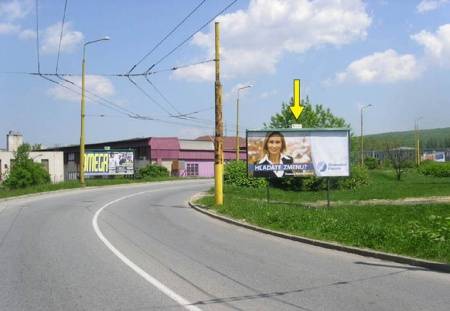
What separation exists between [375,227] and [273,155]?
10432 millimetres

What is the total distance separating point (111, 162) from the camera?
189ft

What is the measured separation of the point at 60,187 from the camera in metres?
39.7

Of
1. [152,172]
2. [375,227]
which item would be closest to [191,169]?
[152,172]

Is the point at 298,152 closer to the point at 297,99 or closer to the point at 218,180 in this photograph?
the point at 297,99

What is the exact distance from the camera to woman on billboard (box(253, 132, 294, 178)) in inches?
916

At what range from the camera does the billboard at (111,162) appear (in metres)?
57.5

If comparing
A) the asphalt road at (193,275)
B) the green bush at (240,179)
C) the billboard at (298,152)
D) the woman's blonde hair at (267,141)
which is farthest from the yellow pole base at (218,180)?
the green bush at (240,179)

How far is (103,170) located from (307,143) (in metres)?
38.0

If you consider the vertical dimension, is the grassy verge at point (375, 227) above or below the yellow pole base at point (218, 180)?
below

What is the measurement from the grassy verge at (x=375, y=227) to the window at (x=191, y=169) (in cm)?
5684

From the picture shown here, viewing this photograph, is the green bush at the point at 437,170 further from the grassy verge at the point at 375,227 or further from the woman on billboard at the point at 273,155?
the woman on billboard at the point at 273,155

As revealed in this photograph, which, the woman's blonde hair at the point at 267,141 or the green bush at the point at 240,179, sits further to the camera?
the green bush at the point at 240,179

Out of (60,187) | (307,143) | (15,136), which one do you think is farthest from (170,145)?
(307,143)

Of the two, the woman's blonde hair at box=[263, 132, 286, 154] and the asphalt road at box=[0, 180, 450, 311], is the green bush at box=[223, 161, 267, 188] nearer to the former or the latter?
the woman's blonde hair at box=[263, 132, 286, 154]
